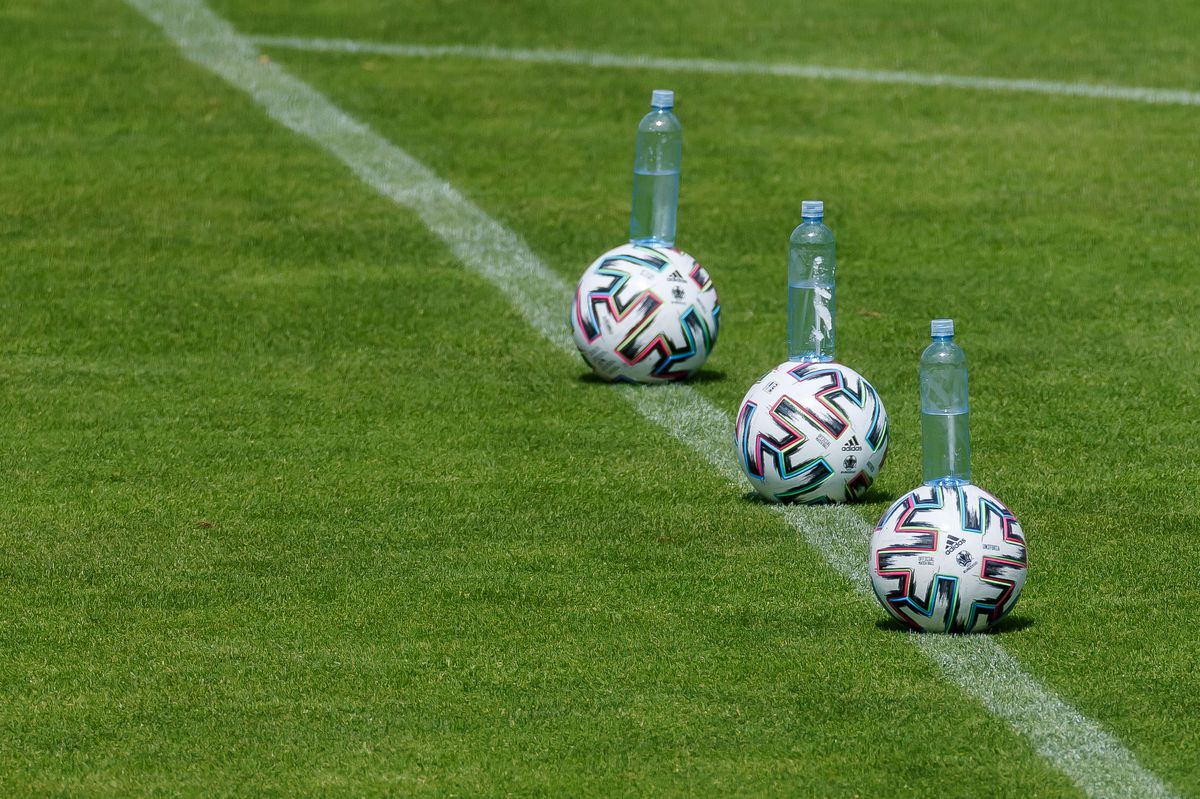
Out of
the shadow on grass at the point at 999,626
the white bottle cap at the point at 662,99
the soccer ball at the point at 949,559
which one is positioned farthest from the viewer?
the white bottle cap at the point at 662,99

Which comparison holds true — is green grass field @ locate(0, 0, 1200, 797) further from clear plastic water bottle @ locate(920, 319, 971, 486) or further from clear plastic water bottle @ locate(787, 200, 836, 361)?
clear plastic water bottle @ locate(787, 200, 836, 361)

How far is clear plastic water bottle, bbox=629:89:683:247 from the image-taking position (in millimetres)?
11195

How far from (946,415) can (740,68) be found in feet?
39.7

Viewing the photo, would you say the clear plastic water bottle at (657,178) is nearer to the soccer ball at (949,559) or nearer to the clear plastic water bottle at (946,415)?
the clear plastic water bottle at (946,415)

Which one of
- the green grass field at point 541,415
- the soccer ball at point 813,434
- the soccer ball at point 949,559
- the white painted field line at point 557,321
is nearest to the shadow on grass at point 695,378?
the green grass field at point 541,415

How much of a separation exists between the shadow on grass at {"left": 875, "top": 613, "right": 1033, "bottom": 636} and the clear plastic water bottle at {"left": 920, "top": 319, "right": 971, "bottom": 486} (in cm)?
53

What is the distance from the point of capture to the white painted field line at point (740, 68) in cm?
1830

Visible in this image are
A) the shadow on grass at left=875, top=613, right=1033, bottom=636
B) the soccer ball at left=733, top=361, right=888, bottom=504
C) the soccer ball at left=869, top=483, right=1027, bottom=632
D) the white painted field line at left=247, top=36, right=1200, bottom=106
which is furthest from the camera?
the white painted field line at left=247, top=36, right=1200, bottom=106

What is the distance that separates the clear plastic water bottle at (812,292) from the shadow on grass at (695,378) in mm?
2225

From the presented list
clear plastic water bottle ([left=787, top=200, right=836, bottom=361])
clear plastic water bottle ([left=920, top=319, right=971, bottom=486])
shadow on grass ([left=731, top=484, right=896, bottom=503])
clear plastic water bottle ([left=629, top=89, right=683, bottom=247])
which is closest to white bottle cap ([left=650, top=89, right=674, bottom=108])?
clear plastic water bottle ([left=629, top=89, right=683, bottom=247])

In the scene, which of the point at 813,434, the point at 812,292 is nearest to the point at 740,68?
the point at 812,292

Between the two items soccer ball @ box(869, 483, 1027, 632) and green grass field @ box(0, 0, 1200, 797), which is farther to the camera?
soccer ball @ box(869, 483, 1027, 632)

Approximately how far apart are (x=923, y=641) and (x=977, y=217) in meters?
8.01

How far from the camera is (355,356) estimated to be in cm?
1194
